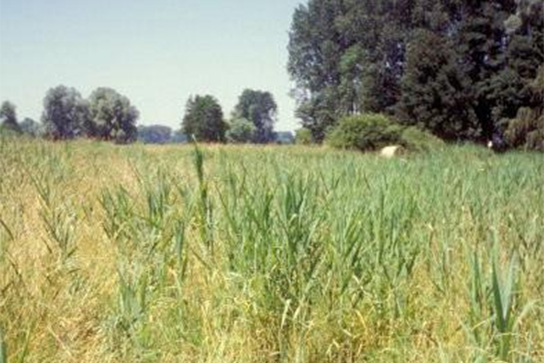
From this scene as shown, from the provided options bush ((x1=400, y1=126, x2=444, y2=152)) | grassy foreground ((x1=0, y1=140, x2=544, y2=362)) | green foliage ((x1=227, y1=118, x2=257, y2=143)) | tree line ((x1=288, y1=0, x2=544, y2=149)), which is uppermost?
tree line ((x1=288, y1=0, x2=544, y2=149))

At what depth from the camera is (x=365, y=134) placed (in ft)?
76.3

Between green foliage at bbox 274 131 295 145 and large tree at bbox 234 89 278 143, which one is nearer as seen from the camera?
green foliage at bbox 274 131 295 145

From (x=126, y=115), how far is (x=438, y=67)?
45.7m

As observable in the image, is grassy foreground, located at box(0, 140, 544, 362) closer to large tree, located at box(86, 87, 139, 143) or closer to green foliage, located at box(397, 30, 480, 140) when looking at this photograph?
green foliage, located at box(397, 30, 480, 140)

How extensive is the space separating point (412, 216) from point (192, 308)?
1488mm

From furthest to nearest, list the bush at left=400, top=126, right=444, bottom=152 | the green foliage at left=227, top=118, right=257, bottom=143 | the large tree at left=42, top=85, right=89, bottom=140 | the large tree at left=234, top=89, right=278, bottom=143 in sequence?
the large tree at left=234, top=89, right=278, bottom=143
the large tree at left=42, top=85, right=89, bottom=140
the green foliage at left=227, top=118, right=257, bottom=143
the bush at left=400, top=126, right=444, bottom=152

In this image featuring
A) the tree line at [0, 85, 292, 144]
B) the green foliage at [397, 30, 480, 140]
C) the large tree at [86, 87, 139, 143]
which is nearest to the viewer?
the green foliage at [397, 30, 480, 140]

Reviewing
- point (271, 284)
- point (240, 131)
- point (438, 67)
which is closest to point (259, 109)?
point (240, 131)

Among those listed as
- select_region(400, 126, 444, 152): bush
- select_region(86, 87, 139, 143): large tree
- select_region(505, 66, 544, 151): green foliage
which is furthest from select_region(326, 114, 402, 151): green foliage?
select_region(86, 87, 139, 143): large tree

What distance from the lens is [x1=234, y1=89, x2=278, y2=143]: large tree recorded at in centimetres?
8938

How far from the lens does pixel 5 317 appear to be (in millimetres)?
2305

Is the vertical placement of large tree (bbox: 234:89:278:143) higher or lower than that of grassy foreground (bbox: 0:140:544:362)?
higher

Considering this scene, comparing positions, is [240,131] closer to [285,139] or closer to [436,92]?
[285,139]

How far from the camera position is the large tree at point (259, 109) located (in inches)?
3519
